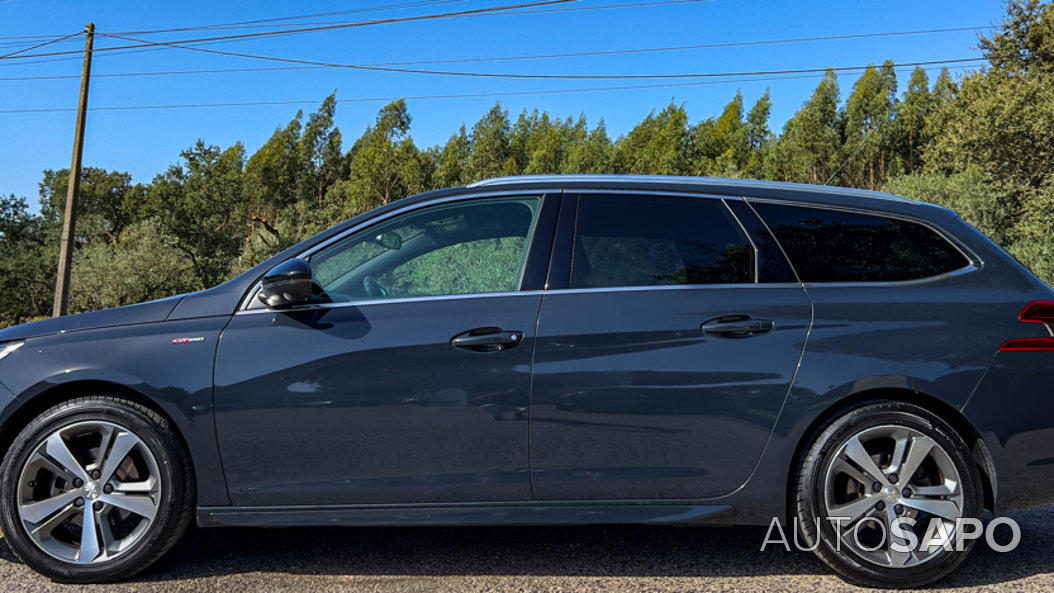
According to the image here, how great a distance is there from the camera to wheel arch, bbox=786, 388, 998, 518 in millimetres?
3062

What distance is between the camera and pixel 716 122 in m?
80.2

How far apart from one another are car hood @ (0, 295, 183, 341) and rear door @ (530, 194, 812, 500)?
1620 mm

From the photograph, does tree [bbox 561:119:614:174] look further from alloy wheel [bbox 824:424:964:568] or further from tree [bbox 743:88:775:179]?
alloy wheel [bbox 824:424:964:568]

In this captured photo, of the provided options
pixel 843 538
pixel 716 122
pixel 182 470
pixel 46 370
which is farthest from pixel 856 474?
pixel 716 122

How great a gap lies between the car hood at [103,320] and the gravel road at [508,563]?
3.33 ft

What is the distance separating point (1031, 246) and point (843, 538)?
129ft

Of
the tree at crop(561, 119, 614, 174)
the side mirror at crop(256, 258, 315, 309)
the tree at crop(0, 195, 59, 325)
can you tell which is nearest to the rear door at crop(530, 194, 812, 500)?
the side mirror at crop(256, 258, 315, 309)

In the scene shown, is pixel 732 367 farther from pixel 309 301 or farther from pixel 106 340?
pixel 106 340

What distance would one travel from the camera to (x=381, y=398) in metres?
3.00

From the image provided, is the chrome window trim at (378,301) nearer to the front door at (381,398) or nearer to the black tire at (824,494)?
the front door at (381,398)

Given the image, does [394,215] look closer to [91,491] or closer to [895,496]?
[91,491]

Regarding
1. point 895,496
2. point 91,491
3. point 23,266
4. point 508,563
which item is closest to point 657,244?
point 895,496

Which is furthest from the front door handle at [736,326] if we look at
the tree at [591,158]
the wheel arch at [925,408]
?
the tree at [591,158]

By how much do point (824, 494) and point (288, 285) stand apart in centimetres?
228
